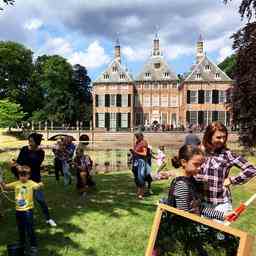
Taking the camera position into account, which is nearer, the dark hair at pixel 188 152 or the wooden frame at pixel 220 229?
the wooden frame at pixel 220 229

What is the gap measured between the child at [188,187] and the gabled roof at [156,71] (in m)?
59.9

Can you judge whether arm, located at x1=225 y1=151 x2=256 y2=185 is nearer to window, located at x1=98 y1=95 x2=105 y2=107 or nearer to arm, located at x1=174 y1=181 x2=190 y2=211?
arm, located at x1=174 y1=181 x2=190 y2=211

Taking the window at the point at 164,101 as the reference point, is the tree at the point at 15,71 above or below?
above

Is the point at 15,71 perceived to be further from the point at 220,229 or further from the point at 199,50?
the point at 220,229

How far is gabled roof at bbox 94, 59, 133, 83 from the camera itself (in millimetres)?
62688

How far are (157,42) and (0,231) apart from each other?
197ft

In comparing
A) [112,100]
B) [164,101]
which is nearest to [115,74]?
[112,100]

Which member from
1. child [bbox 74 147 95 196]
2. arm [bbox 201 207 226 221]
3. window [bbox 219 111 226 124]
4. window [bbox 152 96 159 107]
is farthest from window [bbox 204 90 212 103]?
arm [bbox 201 207 226 221]

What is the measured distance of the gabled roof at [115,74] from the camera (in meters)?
62.7

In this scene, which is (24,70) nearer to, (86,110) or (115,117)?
(86,110)

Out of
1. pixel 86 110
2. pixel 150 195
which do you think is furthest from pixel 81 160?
pixel 86 110

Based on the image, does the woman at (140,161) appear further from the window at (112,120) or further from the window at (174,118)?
the window at (174,118)

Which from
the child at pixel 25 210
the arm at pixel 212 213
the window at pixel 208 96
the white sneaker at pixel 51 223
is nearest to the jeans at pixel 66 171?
the white sneaker at pixel 51 223

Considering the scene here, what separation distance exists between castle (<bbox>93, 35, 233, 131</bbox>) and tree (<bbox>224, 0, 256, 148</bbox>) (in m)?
40.9
